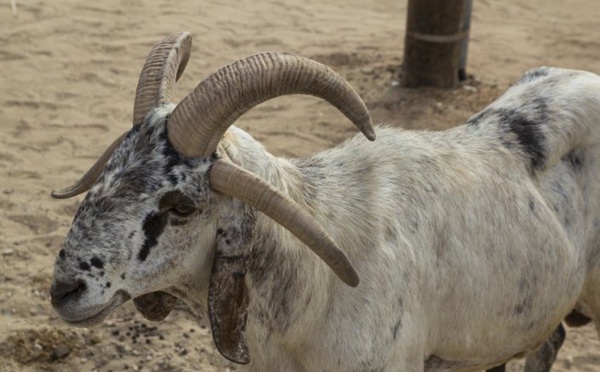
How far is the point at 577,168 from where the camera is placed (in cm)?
436

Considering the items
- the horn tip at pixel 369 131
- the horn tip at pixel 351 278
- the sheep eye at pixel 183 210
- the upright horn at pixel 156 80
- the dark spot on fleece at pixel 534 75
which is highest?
the upright horn at pixel 156 80

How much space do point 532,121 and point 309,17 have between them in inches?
293

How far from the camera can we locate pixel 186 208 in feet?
11.2

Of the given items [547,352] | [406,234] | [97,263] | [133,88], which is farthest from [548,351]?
[133,88]

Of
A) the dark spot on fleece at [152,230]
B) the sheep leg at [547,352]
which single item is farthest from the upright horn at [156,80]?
the sheep leg at [547,352]

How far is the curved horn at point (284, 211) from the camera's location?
3.29 meters

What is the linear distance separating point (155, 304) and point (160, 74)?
3.21 feet

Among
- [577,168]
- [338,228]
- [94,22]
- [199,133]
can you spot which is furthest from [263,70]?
[94,22]

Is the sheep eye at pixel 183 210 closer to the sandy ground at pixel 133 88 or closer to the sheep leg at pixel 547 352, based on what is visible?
the sandy ground at pixel 133 88

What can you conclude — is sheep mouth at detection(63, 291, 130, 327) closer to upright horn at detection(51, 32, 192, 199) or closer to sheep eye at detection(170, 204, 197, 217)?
sheep eye at detection(170, 204, 197, 217)

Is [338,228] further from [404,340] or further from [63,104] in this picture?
[63,104]

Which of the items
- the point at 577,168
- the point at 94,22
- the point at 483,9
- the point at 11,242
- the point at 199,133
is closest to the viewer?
the point at 199,133

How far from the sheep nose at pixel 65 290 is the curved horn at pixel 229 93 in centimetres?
62

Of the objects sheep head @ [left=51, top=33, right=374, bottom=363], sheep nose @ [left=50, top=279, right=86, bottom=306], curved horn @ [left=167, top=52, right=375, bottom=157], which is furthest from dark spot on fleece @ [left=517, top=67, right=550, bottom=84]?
sheep nose @ [left=50, top=279, right=86, bottom=306]
